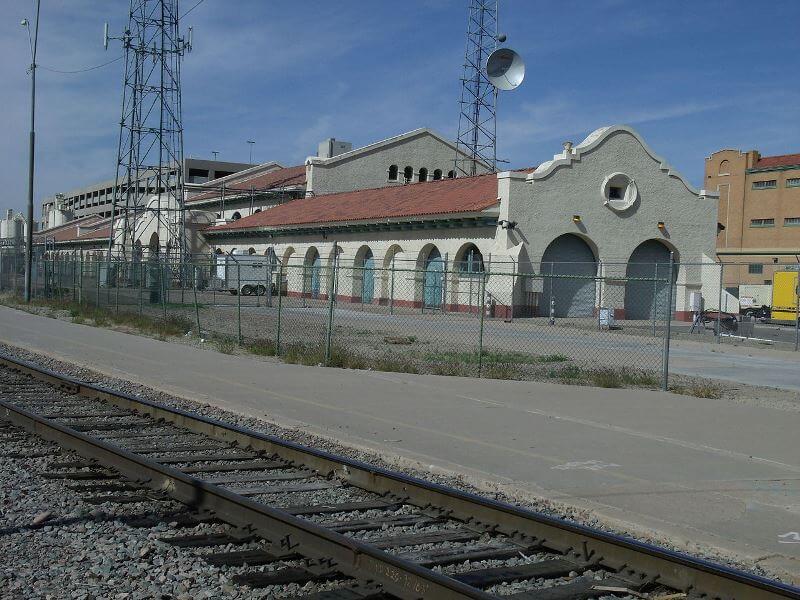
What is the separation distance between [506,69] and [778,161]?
3378 cm

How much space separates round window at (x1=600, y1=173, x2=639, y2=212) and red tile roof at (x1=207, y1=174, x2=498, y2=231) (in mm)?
5003

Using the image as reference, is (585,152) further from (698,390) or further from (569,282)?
(698,390)

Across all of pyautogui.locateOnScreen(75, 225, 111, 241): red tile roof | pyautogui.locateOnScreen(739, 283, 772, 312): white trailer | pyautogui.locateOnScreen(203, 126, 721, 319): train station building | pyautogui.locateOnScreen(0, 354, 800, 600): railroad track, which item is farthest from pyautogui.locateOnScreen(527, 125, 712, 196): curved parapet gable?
pyautogui.locateOnScreen(75, 225, 111, 241): red tile roof

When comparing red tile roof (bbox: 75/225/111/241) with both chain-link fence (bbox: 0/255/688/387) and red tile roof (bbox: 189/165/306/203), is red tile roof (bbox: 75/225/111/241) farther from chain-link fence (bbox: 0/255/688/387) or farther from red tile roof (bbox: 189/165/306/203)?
chain-link fence (bbox: 0/255/688/387)

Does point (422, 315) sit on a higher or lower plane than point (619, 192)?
lower

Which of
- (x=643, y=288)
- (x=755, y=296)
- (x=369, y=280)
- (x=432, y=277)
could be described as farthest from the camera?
(x=755, y=296)

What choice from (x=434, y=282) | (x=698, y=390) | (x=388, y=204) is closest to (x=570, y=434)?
(x=698, y=390)

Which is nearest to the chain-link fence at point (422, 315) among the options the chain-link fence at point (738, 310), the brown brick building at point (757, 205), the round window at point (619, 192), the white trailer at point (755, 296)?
the chain-link fence at point (738, 310)

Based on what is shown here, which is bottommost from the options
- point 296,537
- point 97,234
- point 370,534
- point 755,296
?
point 370,534

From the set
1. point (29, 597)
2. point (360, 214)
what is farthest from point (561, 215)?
point (29, 597)

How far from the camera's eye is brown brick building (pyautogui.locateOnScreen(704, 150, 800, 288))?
66000 millimetres

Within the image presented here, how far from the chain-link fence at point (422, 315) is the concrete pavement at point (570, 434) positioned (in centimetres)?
198

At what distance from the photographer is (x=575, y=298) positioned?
39969 millimetres

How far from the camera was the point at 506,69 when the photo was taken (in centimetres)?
4362
